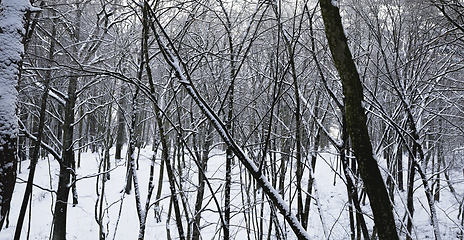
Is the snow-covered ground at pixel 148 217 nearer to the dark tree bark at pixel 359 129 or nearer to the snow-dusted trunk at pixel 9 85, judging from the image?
the snow-dusted trunk at pixel 9 85

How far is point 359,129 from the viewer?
4.16 ft

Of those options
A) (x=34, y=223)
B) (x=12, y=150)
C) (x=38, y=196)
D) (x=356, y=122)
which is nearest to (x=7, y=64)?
(x=12, y=150)

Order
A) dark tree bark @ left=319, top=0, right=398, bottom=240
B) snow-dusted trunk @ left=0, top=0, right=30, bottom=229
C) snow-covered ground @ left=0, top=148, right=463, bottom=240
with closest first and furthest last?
dark tree bark @ left=319, top=0, right=398, bottom=240, snow-dusted trunk @ left=0, top=0, right=30, bottom=229, snow-covered ground @ left=0, top=148, right=463, bottom=240

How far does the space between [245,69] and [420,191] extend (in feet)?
40.0

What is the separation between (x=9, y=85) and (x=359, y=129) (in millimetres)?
3216

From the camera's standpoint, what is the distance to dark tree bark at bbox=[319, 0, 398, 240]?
49.1 inches

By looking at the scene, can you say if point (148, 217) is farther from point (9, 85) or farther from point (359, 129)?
point (359, 129)

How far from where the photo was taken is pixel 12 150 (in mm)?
2596

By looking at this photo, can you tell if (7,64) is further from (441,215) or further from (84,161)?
(84,161)

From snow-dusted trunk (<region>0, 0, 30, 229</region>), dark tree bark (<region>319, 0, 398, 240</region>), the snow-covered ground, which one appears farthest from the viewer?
the snow-covered ground

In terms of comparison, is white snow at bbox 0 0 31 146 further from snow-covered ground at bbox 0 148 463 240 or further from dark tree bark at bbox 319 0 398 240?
snow-covered ground at bbox 0 148 463 240

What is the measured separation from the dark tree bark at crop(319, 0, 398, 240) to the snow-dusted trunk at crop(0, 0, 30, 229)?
3.01 m

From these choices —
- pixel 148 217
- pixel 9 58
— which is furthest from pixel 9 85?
pixel 148 217

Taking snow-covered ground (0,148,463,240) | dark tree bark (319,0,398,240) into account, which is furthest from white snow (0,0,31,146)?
snow-covered ground (0,148,463,240)
